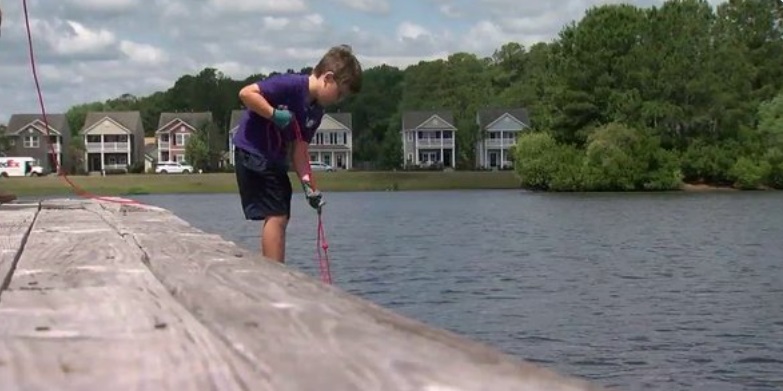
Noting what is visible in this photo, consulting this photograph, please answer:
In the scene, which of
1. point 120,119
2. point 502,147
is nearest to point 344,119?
point 502,147

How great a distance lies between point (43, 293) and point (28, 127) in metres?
115

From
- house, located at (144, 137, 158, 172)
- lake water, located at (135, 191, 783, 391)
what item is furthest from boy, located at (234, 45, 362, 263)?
house, located at (144, 137, 158, 172)

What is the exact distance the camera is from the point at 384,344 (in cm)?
249

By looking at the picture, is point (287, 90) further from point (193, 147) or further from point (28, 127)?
point (28, 127)

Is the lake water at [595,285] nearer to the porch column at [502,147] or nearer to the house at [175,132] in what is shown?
the porch column at [502,147]

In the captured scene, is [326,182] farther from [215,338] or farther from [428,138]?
[215,338]

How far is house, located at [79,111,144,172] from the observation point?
379ft

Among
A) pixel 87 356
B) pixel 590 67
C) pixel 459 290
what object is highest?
pixel 590 67

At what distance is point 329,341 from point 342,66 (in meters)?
4.46

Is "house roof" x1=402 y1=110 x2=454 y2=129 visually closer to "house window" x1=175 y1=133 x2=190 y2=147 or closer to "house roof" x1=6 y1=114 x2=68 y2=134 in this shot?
"house window" x1=175 y1=133 x2=190 y2=147

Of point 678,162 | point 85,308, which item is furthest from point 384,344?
point 678,162

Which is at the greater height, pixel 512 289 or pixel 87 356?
→ pixel 87 356

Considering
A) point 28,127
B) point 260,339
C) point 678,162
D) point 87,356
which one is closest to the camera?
point 87,356

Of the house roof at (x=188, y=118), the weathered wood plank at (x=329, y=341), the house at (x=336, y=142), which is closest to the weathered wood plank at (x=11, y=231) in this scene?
the weathered wood plank at (x=329, y=341)
